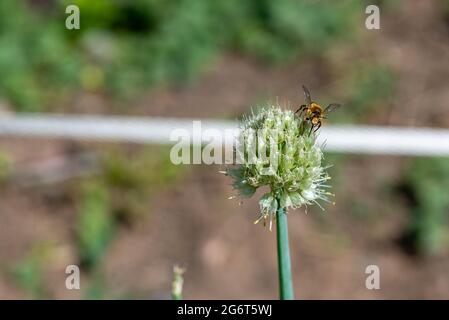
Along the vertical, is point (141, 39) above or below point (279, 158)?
above

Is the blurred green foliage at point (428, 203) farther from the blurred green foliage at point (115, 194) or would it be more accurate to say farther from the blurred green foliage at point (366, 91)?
the blurred green foliage at point (115, 194)

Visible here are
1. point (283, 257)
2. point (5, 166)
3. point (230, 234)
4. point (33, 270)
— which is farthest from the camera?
point (5, 166)

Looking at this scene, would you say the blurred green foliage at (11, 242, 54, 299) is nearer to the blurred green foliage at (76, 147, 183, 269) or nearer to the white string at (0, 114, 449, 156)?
the blurred green foliage at (76, 147, 183, 269)

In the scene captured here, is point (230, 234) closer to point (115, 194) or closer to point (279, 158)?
point (115, 194)

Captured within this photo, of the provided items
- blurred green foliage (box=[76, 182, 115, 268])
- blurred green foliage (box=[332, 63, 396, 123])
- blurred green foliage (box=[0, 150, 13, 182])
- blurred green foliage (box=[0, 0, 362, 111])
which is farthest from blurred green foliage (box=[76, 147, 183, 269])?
blurred green foliage (box=[332, 63, 396, 123])

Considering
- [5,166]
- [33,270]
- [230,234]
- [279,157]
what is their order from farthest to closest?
[5,166], [230,234], [33,270], [279,157]

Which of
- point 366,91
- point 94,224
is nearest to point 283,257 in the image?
point 94,224
